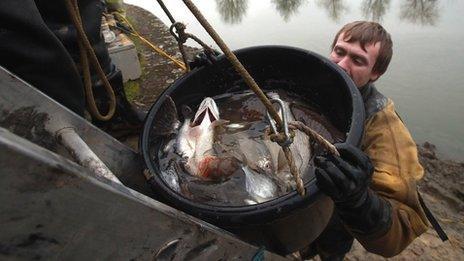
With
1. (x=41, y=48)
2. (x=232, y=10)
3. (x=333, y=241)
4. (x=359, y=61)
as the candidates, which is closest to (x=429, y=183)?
(x=333, y=241)

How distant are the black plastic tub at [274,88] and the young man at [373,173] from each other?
3.4 inches

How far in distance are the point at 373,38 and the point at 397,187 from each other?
3.32 ft

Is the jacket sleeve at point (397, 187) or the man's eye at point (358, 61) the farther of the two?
the man's eye at point (358, 61)

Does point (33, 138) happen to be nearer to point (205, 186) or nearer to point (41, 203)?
point (41, 203)

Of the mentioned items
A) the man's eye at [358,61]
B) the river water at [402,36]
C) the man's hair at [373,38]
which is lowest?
the river water at [402,36]

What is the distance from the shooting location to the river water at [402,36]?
21.7 ft

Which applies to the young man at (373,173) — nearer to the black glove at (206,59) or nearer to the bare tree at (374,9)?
the black glove at (206,59)

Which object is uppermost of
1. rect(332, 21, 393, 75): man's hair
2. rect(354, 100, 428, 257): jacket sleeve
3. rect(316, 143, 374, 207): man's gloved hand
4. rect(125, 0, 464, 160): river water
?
rect(332, 21, 393, 75): man's hair

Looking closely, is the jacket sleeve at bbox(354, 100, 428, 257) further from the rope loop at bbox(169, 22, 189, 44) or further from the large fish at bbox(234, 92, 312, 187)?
the rope loop at bbox(169, 22, 189, 44)

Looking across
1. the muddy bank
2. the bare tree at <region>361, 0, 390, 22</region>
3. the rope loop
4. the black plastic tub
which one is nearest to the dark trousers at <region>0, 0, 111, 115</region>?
the black plastic tub

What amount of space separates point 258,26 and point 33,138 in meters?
10.9

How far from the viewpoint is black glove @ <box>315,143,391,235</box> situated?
129 centimetres

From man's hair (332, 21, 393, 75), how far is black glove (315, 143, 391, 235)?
1.09 metres

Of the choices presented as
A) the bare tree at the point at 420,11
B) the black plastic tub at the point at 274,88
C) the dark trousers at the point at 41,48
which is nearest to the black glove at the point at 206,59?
the black plastic tub at the point at 274,88
